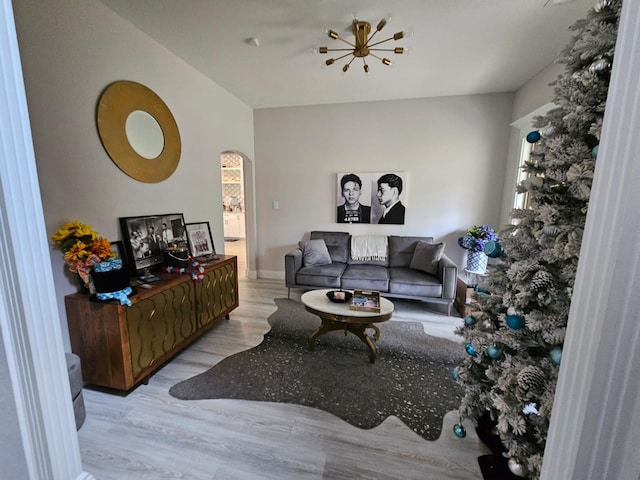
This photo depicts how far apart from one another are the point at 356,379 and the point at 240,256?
15.4ft

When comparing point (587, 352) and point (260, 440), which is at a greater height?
point (587, 352)

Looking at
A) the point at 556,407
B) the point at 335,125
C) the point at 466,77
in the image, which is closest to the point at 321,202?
the point at 335,125

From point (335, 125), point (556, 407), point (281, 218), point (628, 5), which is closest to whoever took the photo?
point (628, 5)

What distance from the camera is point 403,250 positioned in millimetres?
4023

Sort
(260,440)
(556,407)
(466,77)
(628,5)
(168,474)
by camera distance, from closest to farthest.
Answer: (628,5) → (556,407) → (168,474) → (260,440) → (466,77)

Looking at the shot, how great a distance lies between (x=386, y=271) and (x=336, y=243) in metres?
0.92

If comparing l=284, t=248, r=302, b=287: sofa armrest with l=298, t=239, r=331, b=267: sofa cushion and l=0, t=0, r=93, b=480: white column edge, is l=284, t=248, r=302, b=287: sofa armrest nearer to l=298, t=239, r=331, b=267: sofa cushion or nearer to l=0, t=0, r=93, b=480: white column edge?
l=298, t=239, r=331, b=267: sofa cushion

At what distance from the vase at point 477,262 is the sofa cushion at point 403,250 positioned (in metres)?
0.59

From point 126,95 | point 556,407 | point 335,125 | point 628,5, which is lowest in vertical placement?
point 556,407

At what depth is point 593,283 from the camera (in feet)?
1.90

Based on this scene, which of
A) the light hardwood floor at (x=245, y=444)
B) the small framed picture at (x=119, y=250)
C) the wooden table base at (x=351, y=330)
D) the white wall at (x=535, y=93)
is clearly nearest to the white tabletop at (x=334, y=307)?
the wooden table base at (x=351, y=330)

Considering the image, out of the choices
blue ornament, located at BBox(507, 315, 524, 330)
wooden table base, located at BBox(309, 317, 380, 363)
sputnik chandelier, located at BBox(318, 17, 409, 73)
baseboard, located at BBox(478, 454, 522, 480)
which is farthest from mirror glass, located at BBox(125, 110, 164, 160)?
baseboard, located at BBox(478, 454, 522, 480)

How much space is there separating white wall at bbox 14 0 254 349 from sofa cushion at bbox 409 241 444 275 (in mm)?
3058

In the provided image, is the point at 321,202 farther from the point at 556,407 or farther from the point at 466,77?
the point at 556,407
